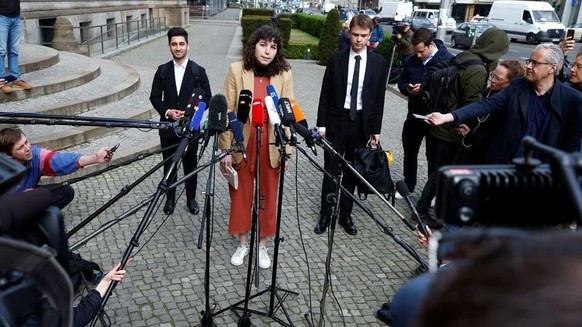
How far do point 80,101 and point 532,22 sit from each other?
92.7 ft

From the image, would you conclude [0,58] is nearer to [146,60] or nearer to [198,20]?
[146,60]

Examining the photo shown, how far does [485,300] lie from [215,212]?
4527mm

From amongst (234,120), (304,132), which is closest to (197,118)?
(234,120)

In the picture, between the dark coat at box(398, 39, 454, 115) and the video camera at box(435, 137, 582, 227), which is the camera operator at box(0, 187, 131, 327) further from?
the dark coat at box(398, 39, 454, 115)

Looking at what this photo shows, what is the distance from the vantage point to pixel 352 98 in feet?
14.5

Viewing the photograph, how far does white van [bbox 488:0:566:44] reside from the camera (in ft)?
88.6

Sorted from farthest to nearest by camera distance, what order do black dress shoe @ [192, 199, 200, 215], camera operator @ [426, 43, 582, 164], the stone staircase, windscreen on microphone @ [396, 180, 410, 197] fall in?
the stone staircase → black dress shoe @ [192, 199, 200, 215] → camera operator @ [426, 43, 582, 164] → windscreen on microphone @ [396, 180, 410, 197]

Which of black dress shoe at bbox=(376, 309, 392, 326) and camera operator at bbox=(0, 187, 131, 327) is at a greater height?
camera operator at bbox=(0, 187, 131, 327)

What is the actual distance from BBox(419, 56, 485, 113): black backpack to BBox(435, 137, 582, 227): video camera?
349 cm

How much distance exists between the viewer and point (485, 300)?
0.68m

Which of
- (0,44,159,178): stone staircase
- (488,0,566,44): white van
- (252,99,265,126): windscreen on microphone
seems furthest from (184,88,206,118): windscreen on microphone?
(488,0,566,44): white van

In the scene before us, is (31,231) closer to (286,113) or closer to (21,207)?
(21,207)

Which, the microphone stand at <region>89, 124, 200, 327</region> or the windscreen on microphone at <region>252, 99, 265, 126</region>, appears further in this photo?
the windscreen on microphone at <region>252, 99, 265, 126</region>

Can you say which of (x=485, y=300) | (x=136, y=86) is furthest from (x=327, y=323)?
(x=136, y=86)
